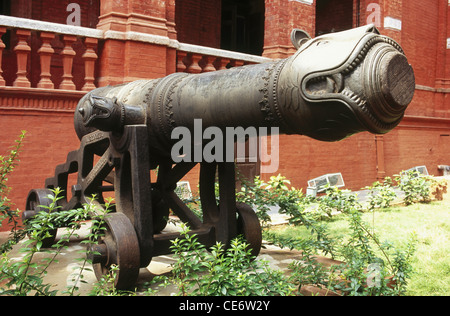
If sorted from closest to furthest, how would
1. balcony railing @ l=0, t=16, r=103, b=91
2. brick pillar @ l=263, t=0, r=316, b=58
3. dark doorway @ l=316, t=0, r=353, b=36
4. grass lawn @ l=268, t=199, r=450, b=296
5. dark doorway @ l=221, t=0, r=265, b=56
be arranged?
grass lawn @ l=268, t=199, r=450, b=296
balcony railing @ l=0, t=16, r=103, b=91
brick pillar @ l=263, t=0, r=316, b=58
dark doorway @ l=221, t=0, r=265, b=56
dark doorway @ l=316, t=0, r=353, b=36

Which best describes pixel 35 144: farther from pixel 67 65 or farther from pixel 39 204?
pixel 39 204

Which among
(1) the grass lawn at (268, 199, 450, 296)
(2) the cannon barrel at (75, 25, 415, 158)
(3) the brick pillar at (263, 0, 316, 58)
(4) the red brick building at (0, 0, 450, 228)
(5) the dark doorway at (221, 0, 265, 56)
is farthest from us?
(5) the dark doorway at (221, 0, 265, 56)

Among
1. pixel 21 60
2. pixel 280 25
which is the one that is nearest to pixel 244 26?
pixel 280 25

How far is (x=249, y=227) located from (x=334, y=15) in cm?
1156

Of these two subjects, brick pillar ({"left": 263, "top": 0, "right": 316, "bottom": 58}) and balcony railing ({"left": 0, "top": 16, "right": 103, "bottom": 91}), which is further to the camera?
brick pillar ({"left": 263, "top": 0, "right": 316, "bottom": 58})

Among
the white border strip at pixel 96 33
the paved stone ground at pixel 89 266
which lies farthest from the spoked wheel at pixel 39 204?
the white border strip at pixel 96 33

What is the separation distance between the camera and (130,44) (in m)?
6.85

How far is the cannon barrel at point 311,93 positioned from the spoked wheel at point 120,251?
2.33ft

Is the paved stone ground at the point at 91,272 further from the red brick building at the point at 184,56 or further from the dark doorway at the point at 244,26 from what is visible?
the dark doorway at the point at 244,26

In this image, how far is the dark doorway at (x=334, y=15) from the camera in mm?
13828

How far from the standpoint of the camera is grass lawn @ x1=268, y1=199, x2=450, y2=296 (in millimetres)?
3909

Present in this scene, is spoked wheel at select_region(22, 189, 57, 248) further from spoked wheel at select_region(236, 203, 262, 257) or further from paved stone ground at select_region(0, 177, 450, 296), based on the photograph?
spoked wheel at select_region(236, 203, 262, 257)

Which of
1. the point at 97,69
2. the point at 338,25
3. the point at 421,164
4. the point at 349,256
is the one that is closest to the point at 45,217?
the point at 349,256

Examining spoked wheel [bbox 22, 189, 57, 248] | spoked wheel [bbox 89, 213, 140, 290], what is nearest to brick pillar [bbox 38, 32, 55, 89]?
spoked wheel [bbox 22, 189, 57, 248]
